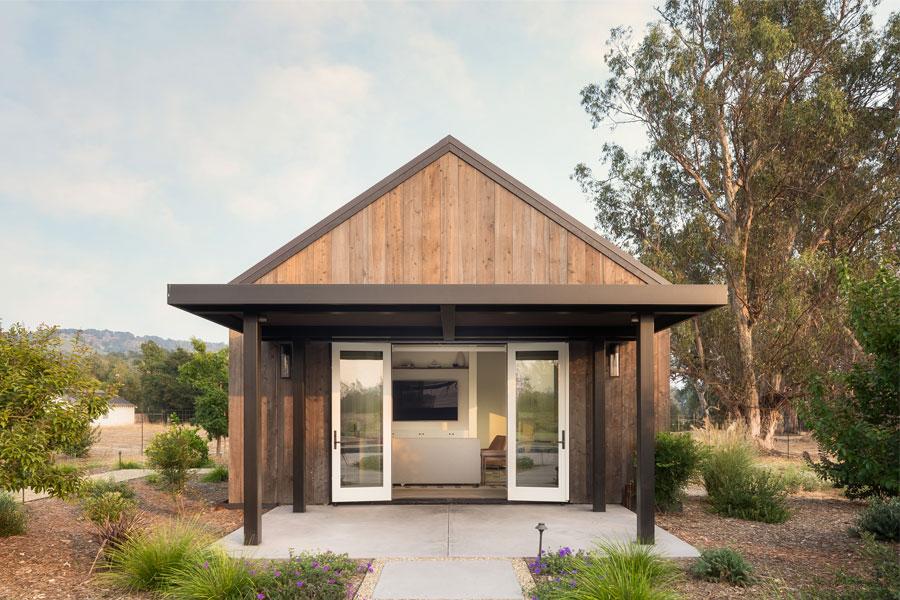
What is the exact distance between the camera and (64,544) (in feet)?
21.7

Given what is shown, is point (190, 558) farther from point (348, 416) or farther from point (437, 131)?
point (437, 131)

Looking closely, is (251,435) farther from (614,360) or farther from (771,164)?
(771,164)

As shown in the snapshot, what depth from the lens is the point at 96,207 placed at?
71.9 feet

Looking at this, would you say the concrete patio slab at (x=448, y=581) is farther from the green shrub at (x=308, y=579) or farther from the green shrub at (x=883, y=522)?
the green shrub at (x=883, y=522)

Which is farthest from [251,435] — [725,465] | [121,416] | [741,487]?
[121,416]

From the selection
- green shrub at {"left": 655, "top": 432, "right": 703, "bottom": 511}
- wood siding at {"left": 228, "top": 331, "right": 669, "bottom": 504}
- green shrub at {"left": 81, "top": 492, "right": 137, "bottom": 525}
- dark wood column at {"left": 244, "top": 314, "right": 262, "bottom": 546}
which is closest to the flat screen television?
wood siding at {"left": 228, "top": 331, "right": 669, "bottom": 504}

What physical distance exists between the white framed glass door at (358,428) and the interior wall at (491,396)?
5253mm

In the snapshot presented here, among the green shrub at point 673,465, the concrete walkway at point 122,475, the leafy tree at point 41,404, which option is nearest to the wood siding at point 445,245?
the leafy tree at point 41,404

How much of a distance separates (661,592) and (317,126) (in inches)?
533

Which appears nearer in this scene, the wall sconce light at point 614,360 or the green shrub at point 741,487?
the green shrub at point 741,487

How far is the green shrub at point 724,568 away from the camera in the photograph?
202 inches

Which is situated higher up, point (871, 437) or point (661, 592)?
point (871, 437)

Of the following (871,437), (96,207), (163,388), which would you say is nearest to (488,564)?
(871,437)

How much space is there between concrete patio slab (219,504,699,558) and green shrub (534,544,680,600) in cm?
118
